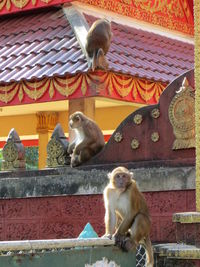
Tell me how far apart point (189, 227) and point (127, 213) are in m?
0.55

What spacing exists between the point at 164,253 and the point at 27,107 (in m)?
7.23

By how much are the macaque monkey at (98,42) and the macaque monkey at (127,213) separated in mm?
3505

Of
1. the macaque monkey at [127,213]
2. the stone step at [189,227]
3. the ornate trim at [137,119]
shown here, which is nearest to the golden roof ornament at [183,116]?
the ornate trim at [137,119]

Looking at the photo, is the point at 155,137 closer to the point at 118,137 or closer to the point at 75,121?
the point at 118,137

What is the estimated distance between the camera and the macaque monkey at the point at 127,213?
7160 mm

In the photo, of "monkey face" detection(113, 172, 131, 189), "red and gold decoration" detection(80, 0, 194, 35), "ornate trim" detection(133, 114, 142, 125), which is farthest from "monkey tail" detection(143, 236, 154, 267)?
"red and gold decoration" detection(80, 0, 194, 35)

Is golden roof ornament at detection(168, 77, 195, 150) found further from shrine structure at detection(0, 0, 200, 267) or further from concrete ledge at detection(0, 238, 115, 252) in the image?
concrete ledge at detection(0, 238, 115, 252)

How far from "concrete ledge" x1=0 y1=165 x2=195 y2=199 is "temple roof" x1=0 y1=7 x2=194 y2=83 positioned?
8.05 feet

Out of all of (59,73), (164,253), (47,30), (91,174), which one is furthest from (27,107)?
(164,253)

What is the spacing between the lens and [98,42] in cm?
1079

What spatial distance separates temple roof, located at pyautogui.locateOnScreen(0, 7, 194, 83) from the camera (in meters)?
12.0

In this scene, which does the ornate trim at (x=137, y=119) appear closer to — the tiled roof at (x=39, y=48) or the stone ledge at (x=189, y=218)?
the stone ledge at (x=189, y=218)

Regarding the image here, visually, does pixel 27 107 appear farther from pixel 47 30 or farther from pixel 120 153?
pixel 120 153

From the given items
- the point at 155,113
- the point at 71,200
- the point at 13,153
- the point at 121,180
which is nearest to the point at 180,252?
the point at 121,180
